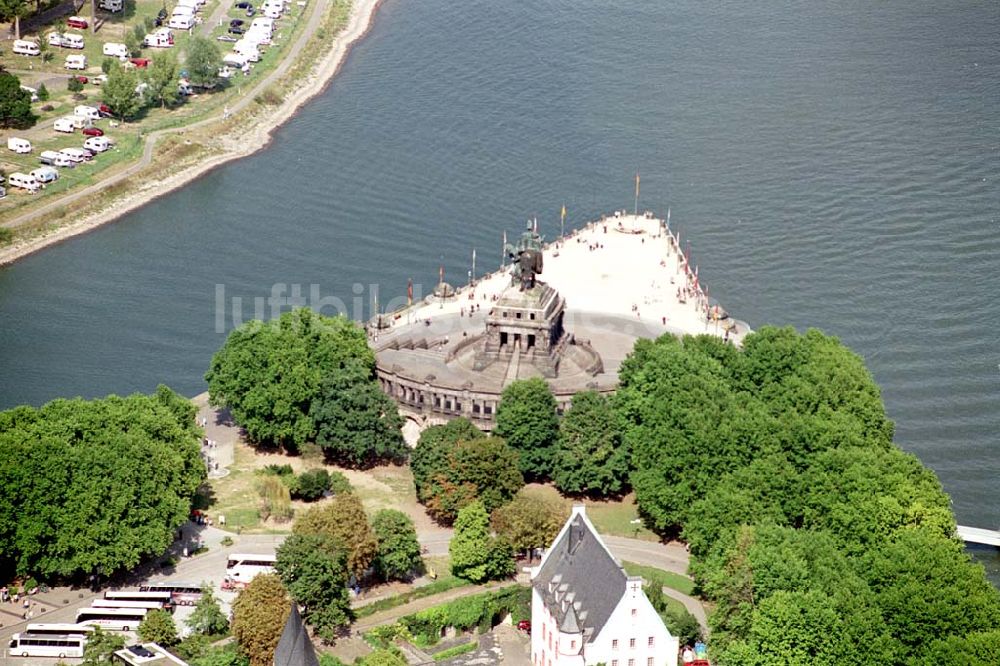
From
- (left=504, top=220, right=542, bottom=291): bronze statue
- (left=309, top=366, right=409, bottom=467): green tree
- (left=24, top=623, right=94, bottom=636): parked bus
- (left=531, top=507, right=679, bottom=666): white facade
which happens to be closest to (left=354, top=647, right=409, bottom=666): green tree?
(left=531, top=507, right=679, bottom=666): white facade

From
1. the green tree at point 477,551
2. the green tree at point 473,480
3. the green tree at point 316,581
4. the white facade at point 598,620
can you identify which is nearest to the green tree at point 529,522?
the green tree at point 477,551

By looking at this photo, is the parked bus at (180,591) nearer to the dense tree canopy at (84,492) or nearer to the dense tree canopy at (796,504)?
the dense tree canopy at (84,492)

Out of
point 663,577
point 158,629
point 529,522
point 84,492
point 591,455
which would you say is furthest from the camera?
point 591,455

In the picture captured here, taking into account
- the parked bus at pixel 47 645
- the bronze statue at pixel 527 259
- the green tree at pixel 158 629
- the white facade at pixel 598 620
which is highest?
the bronze statue at pixel 527 259

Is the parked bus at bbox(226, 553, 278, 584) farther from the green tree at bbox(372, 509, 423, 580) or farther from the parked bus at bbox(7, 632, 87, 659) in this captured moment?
the parked bus at bbox(7, 632, 87, 659)

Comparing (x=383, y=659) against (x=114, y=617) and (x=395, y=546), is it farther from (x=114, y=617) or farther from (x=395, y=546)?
(x=114, y=617)

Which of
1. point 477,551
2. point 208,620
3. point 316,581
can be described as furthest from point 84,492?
point 477,551
